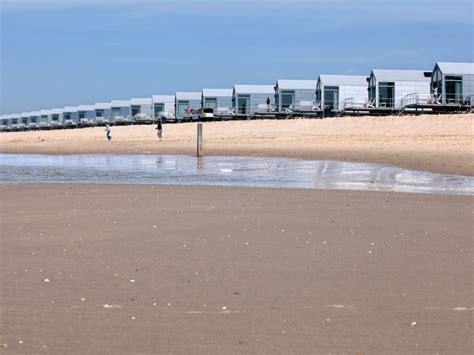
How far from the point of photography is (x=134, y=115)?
90.6 m

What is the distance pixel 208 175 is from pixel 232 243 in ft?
38.3

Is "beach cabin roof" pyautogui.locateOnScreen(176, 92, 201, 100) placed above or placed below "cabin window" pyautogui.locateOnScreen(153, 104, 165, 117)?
above

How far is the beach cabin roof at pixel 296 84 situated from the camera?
66.7m

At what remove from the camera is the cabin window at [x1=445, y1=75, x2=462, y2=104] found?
5300 centimetres

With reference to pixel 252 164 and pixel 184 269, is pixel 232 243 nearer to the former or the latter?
pixel 184 269

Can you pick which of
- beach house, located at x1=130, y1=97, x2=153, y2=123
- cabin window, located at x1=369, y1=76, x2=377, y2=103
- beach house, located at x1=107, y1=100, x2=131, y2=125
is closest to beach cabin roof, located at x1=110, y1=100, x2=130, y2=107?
beach house, located at x1=107, y1=100, x2=131, y2=125

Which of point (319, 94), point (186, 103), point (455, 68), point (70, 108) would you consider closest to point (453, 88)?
point (455, 68)

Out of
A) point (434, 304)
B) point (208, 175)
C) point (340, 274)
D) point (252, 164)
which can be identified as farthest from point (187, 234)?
point (252, 164)

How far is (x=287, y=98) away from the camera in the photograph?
67.1 meters

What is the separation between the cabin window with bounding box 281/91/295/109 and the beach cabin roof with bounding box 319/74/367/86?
4.51 m

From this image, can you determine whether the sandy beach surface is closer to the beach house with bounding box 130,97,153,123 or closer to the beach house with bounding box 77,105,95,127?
the beach house with bounding box 130,97,153,123

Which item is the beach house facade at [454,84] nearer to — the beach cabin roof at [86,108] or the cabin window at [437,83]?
the cabin window at [437,83]

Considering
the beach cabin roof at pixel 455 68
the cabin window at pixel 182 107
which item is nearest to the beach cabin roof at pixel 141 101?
the cabin window at pixel 182 107

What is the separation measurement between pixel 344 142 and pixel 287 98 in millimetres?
31279
